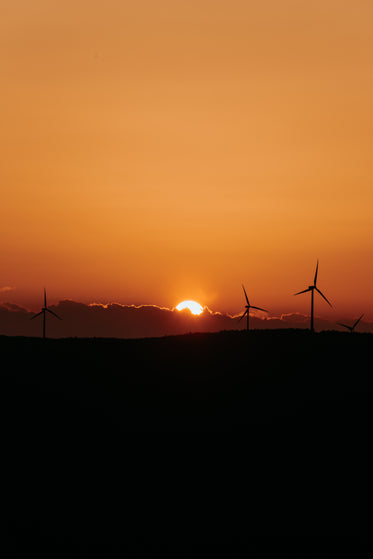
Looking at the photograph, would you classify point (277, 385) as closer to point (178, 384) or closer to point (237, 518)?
point (178, 384)

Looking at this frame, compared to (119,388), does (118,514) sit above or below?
below

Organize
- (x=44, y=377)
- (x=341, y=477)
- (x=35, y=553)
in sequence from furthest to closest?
(x=44, y=377), (x=341, y=477), (x=35, y=553)

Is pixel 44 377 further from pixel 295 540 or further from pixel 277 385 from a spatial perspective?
pixel 295 540

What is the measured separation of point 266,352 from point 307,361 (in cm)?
776

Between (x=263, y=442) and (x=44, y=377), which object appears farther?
(x=44, y=377)

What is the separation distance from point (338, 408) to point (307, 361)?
1812 cm

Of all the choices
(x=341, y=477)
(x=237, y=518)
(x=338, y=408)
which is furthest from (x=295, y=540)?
(x=338, y=408)

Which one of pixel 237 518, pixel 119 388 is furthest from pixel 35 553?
pixel 119 388

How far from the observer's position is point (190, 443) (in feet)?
302

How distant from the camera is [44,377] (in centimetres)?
11731

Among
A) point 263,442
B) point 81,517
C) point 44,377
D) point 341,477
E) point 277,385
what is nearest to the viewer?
point 81,517

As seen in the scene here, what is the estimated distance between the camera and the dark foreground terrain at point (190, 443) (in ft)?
235

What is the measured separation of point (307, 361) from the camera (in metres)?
118

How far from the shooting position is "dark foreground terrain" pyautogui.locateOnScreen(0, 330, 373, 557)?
7175 cm
